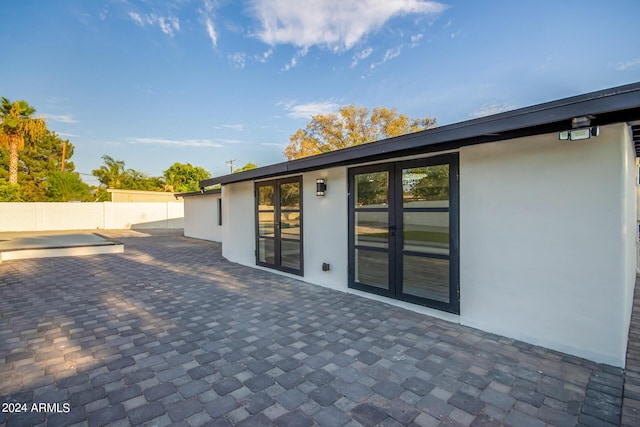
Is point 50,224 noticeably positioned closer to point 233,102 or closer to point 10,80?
point 10,80

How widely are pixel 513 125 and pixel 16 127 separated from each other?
90.0ft

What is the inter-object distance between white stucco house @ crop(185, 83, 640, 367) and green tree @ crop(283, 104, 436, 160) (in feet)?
58.3

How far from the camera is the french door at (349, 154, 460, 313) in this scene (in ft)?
12.0

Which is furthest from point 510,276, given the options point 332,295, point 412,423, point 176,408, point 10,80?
point 10,80

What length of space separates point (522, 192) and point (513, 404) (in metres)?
2.04

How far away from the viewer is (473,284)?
136 inches

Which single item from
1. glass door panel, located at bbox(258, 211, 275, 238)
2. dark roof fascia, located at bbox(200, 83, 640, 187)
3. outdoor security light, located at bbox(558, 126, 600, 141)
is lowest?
glass door panel, located at bbox(258, 211, 275, 238)

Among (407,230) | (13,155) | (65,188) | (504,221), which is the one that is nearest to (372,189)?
(407,230)

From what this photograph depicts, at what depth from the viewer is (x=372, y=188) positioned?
14.9ft

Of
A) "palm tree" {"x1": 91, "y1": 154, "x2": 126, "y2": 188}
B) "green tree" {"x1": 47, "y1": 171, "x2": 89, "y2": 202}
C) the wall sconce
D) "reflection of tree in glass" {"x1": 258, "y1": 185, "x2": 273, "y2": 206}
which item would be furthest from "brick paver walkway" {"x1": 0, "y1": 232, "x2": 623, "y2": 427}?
"palm tree" {"x1": 91, "y1": 154, "x2": 126, "y2": 188}

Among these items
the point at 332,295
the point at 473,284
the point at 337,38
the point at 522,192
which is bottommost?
the point at 332,295

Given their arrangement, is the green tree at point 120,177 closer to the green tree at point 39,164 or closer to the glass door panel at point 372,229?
the green tree at point 39,164

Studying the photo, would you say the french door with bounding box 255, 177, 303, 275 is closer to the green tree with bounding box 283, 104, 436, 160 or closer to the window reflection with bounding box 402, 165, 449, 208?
the window reflection with bounding box 402, 165, 449, 208

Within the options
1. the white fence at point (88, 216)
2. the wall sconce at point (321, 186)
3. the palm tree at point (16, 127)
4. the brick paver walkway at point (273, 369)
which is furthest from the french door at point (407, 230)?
the palm tree at point (16, 127)
